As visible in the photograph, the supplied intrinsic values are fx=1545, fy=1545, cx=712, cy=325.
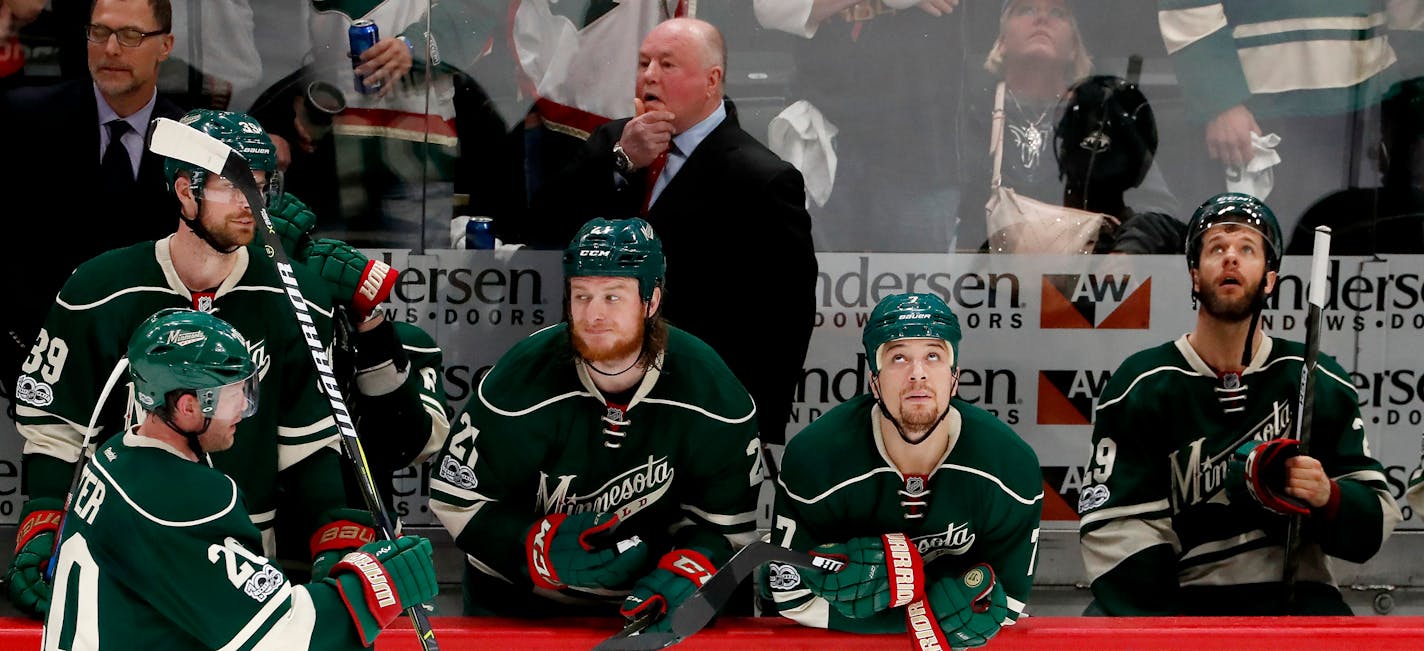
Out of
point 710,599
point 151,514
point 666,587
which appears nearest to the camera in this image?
point 151,514

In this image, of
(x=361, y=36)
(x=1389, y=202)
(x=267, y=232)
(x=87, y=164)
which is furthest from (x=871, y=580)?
(x=87, y=164)

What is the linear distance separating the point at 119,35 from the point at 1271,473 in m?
3.31

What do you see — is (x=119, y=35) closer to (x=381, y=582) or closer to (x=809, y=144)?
(x=809, y=144)

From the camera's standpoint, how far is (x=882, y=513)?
10.9 ft

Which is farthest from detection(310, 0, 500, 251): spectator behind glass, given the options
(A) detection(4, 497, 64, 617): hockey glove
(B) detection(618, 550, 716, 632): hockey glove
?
(B) detection(618, 550, 716, 632): hockey glove

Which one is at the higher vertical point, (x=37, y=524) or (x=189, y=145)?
(x=189, y=145)

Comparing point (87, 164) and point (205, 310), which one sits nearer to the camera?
point (205, 310)

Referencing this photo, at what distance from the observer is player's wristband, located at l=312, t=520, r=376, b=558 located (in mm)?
3451

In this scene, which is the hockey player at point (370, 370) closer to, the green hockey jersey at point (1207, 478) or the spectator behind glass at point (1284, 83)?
the green hockey jersey at point (1207, 478)

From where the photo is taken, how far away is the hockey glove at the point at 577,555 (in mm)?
3318

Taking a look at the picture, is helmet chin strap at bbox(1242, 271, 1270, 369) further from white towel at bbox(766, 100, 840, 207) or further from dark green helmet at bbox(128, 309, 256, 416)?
dark green helmet at bbox(128, 309, 256, 416)

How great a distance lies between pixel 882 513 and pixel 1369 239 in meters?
2.26

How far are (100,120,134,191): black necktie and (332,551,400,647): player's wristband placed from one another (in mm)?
2096

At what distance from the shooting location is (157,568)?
2594mm
